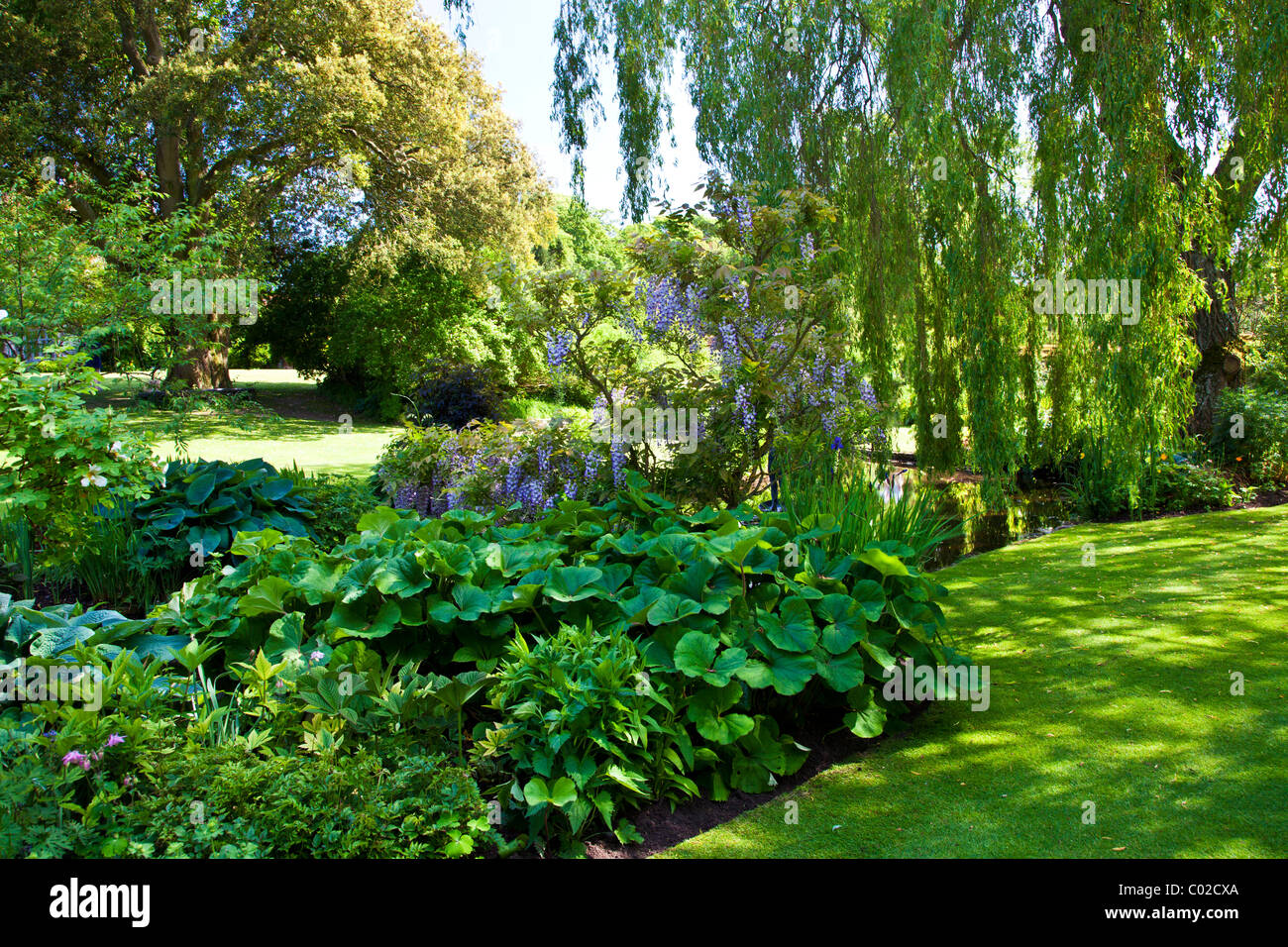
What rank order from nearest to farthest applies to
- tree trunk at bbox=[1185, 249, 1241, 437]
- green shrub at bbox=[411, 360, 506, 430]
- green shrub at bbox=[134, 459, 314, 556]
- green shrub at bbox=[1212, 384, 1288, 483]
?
green shrub at bbox=[134, 459, 314, 556]
green shrub at bbox=[1212, 384, 1288, 483]
tree trunk at bbox=[1185, 249, 1241, 437]
green shrub at bbox=[411, 360, 506, 430]

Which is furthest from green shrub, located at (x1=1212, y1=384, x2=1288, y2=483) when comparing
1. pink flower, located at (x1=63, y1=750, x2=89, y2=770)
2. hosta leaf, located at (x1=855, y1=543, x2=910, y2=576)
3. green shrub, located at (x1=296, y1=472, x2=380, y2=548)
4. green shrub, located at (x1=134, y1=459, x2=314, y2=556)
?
pink flower, located at (x1=63, y1=750, x2=89, y2=770)

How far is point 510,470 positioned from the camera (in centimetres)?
590

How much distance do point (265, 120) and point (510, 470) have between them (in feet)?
45.1

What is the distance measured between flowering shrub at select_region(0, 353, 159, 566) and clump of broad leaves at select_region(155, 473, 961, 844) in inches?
42.0

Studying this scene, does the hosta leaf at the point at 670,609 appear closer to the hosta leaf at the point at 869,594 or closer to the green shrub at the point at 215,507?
the hosta leaf at the point at 869,594

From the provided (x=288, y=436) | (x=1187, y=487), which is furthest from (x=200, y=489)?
(x=288, y=436)

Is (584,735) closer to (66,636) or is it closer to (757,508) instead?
(66,636)

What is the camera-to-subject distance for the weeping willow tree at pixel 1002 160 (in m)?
5.25

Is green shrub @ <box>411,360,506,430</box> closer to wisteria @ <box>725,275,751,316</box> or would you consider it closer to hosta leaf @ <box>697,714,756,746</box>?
wisteria @ <box>725,275,751,316</box>

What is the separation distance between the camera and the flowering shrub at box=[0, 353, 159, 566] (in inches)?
162

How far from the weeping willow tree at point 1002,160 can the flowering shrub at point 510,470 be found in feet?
8.57

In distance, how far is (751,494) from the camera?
591 centimetres

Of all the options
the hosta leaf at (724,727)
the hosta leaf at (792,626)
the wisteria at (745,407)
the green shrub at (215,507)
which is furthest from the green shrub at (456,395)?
the hosta leaf at (724,727)
